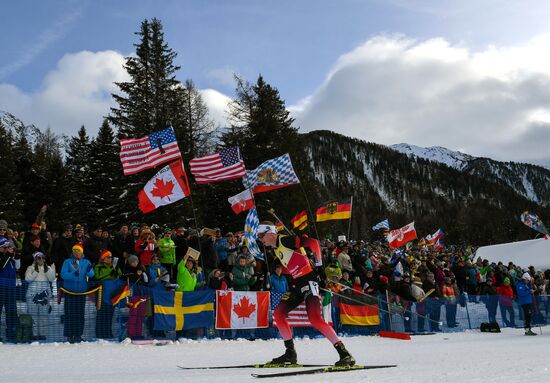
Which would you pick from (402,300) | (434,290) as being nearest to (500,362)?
(402,300)

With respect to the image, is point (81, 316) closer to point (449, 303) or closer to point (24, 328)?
point (24, 328)

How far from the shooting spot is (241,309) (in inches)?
508

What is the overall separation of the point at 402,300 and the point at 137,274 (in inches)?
322

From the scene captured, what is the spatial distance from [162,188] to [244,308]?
4.23 m

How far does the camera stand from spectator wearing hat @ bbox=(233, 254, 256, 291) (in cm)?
1354

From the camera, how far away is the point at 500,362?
759 cm

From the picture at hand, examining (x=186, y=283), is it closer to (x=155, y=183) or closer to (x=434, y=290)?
(x=155, y=183)

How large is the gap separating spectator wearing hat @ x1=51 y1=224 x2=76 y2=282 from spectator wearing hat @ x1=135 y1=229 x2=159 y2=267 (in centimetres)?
163

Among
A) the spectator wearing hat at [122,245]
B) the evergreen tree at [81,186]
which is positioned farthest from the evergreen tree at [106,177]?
the spectator wearing hat at [122,245]

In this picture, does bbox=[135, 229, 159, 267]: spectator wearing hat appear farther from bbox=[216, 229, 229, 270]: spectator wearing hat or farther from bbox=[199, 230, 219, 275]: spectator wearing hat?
bbox=[216, 229, 229, 270]: spectator wearing hat

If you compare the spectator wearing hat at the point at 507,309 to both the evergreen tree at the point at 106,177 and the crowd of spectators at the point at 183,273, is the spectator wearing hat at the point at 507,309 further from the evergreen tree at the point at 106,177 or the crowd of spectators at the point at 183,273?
the evergreen tree at the point at 106,177

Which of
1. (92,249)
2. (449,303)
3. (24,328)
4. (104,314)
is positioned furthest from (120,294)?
(449,303)

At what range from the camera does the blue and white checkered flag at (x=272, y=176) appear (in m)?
18.6

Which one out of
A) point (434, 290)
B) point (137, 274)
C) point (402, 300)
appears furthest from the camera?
point (434, 290)
